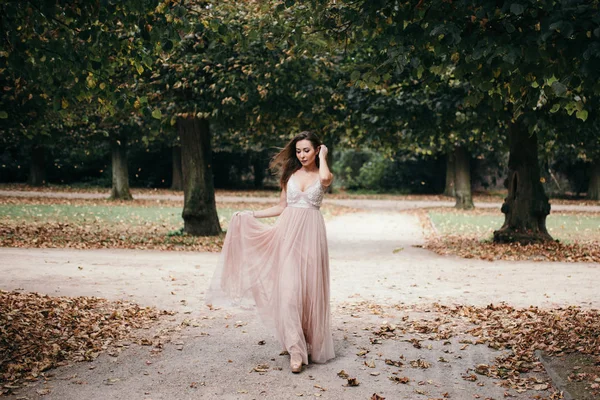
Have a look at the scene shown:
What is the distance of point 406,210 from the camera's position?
3278 centimetres

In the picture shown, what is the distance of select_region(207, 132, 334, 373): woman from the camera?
6.52 meters

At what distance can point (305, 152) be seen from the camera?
6766 mm

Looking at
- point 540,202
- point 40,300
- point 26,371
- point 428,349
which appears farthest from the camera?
point 540,202

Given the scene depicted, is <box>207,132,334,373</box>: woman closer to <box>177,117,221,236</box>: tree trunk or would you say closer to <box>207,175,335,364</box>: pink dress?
<box>207,175,335,364</box>: pink dress

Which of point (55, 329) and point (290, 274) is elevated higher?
point (290, 274)

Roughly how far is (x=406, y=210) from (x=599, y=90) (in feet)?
89.6

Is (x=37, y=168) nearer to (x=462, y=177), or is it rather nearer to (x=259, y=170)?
(x=259, y=170)

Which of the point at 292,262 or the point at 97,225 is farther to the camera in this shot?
the point at 97,225

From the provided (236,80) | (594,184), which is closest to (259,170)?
(594,184)

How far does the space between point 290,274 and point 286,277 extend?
5cm

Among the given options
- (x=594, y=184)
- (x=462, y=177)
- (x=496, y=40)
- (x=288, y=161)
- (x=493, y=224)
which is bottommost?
(x=493, y=224)

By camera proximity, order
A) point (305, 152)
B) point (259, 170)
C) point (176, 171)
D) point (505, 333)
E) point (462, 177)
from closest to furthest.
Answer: point (305, 152), point (505, 333), point (462, 177), point (176, 171), point (259, 170)

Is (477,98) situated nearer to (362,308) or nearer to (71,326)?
(362,308)

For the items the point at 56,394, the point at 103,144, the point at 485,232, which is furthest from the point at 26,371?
the point at 103,144
